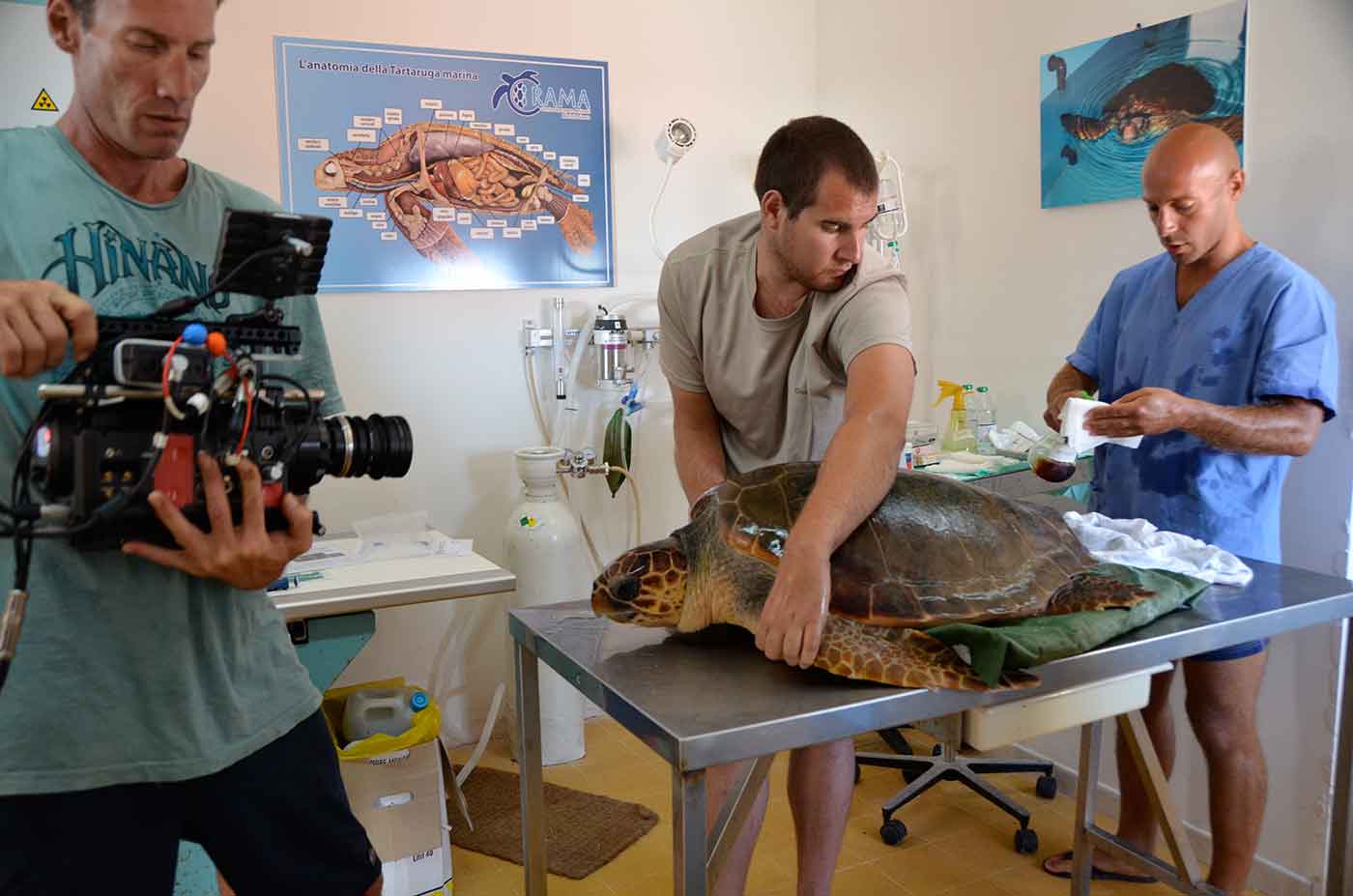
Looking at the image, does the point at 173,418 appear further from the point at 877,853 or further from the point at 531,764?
the point at 877,853

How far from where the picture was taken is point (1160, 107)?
2506 millimetres

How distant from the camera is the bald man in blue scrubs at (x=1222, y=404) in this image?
1.91 metres

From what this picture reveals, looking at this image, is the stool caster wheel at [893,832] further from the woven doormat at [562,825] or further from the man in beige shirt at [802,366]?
the man in beige shirt at [802,366]

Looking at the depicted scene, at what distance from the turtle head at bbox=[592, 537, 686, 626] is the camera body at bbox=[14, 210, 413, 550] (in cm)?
50

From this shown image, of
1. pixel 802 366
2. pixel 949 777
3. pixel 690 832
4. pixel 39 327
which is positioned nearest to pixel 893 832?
pixel 949 777

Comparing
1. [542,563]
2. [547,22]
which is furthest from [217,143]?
[542,563]

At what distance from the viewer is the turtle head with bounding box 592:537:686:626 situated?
4.85 feet

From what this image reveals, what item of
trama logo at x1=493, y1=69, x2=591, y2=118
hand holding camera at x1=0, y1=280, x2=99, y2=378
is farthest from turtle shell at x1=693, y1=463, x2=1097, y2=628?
trama logo at x1=493, y1=69, x2=591, y2=118

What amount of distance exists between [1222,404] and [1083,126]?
40.9 inches

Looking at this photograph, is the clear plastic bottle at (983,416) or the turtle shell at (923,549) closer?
the turtle shell at (923,549)

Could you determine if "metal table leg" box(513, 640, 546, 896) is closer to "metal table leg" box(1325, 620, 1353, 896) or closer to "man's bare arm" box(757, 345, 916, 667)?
"man's bare arm" box(757, 345, 916, 667)

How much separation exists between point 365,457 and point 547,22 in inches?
101

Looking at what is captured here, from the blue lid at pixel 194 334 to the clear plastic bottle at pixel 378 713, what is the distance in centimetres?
160

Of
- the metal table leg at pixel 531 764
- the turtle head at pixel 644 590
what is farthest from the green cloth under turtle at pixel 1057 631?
the metal table leg at pixel 531 764
